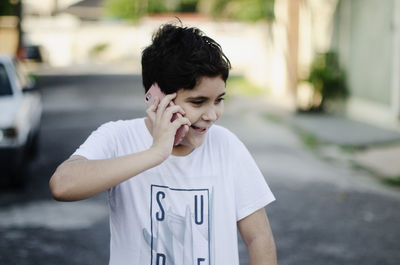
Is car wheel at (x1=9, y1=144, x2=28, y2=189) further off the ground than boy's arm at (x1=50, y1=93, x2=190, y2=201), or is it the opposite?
boy's arm at (x1=50, y1=93, x2=190, y2=201)

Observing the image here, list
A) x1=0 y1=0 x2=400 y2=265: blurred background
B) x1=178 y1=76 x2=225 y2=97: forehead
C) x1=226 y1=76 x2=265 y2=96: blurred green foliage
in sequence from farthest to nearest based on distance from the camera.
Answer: x1=226 y1=76 x2=265 y2=96: blurred green foliage < x1=0 y1=0 x2=400 y2=265: blurred background < x1=178 y1=76 x2=225 y2=97: forehead

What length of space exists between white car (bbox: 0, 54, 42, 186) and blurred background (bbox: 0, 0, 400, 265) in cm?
2

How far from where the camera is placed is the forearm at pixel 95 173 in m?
1.92

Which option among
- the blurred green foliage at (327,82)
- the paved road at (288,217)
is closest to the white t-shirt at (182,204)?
Answer: the paved road at (288,217)

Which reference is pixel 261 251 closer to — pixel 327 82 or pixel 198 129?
pixel 198 129

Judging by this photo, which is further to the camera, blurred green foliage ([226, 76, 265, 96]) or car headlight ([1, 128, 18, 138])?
blurred green foliage ([226, 76, 265, 96])

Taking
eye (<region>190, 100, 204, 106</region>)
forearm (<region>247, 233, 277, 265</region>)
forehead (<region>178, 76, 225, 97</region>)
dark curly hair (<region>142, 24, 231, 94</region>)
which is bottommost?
forearm (<region>247, 233, 277, 265</region>)

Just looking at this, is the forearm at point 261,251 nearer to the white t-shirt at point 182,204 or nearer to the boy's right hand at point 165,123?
the white t-shirt at point 182,204

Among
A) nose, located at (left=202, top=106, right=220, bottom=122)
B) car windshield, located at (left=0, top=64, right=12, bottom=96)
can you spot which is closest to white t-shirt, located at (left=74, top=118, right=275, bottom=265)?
nose, located at (left=202, top=106, right=220, bottom=122)

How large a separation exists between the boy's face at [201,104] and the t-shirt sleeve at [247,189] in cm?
16

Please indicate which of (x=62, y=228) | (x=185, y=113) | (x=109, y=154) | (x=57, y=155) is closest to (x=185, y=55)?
(x=185, y=113)

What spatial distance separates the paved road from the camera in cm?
519

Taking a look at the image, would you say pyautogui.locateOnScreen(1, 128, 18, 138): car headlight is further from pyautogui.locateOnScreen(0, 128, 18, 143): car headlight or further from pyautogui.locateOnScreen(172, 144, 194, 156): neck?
pyautogui.locateOnScreen(172, 144, 194, 156): neck

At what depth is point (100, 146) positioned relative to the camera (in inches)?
83.4
